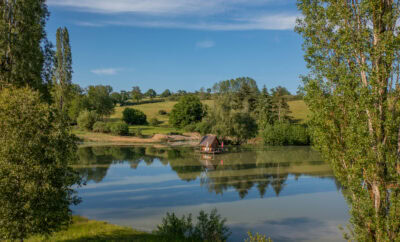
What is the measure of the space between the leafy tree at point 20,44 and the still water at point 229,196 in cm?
802

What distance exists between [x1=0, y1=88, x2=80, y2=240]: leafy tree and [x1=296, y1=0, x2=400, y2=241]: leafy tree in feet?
28.5

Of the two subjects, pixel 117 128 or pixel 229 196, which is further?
pixel 117 128

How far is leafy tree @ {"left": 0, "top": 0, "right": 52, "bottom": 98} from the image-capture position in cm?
1472

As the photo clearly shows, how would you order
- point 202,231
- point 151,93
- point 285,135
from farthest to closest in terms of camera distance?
point 151,93 < point 285,135 < point 202,231

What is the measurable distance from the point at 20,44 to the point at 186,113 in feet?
220

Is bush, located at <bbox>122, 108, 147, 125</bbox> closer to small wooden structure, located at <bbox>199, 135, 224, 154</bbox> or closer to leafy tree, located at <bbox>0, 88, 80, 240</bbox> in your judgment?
small wooden structure, located at <bbox>199, 135, 224, 154</bbox>

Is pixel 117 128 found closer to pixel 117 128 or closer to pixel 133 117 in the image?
pixel 117 128

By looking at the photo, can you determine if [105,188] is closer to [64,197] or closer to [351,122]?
[64,197]

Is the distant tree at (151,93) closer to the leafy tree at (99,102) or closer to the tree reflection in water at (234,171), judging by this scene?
the leafy tree at (99,102)

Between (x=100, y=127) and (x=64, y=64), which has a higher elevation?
(x=64, y=64)

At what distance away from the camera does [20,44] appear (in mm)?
14938

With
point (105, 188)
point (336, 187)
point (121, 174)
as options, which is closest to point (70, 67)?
point (121, 174)

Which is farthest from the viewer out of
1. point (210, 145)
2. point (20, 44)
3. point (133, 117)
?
point (133, 117)

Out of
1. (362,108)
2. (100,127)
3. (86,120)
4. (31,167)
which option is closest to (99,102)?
(86,120)
